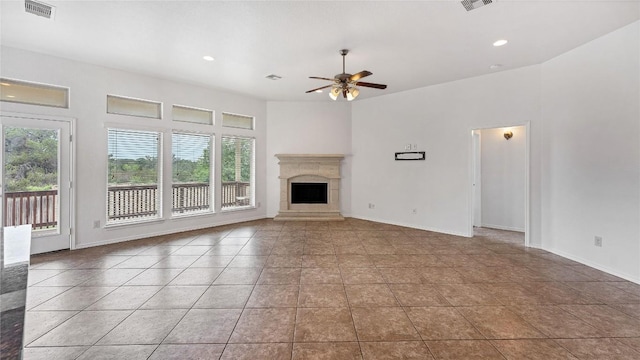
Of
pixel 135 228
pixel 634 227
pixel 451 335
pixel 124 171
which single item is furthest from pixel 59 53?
pixel 634 227

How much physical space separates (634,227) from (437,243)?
2.46 metres

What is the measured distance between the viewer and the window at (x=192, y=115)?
586 cm

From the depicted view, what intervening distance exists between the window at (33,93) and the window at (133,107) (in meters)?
0.62

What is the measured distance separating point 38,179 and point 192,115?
9.21 ft

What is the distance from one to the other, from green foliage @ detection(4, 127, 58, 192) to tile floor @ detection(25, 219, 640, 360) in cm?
118

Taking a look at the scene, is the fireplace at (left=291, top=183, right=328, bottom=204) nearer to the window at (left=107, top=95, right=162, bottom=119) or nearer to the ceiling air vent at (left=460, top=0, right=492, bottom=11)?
the window at (left=107, top=95, right=162, bottom=119)

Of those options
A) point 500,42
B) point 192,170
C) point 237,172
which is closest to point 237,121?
point 237,172

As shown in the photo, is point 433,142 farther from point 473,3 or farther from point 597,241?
point 473,3

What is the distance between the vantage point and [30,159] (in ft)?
14.1

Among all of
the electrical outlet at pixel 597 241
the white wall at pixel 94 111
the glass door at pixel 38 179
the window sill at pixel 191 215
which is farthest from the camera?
the window sill at pixel 191 215

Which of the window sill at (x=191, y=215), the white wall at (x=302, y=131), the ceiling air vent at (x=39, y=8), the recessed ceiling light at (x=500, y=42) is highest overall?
the recessed ceiling light at (x=500, y=42)

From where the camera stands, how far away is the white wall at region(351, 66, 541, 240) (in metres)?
4.93

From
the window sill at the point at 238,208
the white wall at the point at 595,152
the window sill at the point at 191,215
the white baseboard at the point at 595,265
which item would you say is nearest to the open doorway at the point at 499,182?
the white baseboard at the point at 595,265

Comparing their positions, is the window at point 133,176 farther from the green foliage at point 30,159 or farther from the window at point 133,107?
the green foliage at point 30,159
